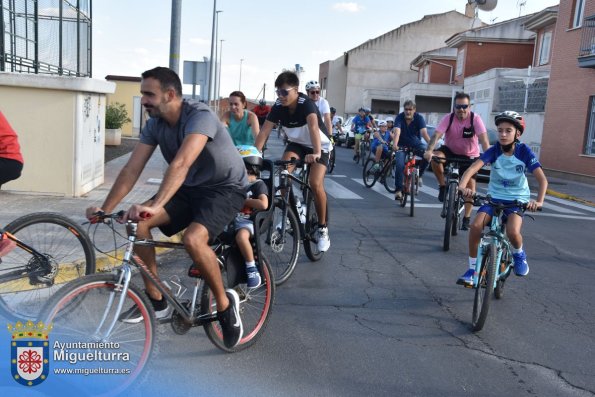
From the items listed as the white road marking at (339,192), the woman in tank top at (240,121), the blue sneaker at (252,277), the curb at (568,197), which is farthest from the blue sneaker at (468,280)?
the curb at (568,197)

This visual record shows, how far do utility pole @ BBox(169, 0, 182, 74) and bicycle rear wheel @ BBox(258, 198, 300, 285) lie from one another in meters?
5.28

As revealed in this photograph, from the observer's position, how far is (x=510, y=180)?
5457 millimetres

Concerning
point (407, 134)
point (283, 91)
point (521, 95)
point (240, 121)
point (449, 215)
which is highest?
point (521, 95)

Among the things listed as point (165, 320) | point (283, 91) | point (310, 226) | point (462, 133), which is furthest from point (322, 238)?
point (165, 320)

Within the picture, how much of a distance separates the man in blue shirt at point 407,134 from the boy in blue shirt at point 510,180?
549 cm

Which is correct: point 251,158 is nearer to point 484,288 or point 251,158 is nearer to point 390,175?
point 484,288

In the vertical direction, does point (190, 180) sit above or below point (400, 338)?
above

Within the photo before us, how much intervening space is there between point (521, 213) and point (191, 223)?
2997 millimetres

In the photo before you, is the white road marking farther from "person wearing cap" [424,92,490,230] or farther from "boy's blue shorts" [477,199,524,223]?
"boy's blue shorts" [477,199,524,223]

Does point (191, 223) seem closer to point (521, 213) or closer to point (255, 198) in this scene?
point (255, 198)

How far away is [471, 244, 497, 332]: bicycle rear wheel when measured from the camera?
470 centimetres

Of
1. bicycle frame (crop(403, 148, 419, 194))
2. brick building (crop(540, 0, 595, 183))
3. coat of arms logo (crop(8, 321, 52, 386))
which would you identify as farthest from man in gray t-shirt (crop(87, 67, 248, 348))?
brick building (crop(540, 0, 595, 183))

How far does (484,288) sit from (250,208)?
1.98 m

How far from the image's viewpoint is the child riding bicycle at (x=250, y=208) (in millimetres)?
4191
